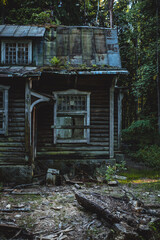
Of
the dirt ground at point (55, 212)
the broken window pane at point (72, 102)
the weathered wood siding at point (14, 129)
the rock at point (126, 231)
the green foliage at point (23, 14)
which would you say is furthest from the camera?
the green foliage at point (23, 14)

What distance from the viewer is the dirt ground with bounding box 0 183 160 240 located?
371cm

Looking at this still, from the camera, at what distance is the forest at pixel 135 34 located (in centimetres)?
1351

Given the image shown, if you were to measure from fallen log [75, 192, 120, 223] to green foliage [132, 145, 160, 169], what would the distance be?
5.87 meters

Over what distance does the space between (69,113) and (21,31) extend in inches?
188

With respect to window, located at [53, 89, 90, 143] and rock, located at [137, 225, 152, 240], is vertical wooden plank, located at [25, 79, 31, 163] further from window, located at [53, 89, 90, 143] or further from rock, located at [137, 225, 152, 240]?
rock, located at [137, 225, 152, 240]

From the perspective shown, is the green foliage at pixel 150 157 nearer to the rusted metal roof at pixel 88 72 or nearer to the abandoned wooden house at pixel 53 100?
the abandoned wooden house at pixel 53 100

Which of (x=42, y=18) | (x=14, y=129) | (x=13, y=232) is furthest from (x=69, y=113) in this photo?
(x=42, y=18)

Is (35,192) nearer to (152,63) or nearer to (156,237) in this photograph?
(156,237)

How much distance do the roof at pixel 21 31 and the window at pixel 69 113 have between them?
122 inches

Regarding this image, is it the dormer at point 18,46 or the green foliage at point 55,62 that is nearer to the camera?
the green foliage at point 55,62

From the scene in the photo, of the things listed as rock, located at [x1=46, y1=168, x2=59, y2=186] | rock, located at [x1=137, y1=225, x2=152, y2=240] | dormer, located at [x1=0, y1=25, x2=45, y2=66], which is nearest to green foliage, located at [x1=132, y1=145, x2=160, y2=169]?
rock, located at [x1=46, y1=168, x2=59, y2=186]

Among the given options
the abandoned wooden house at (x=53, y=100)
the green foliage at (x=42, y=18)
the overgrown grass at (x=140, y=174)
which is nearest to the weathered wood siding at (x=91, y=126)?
the abandoned wooden house at (x=53, y=100)

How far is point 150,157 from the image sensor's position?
11.1 metres

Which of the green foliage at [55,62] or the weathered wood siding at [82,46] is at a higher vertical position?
the weathered wood siding at [82,46]
